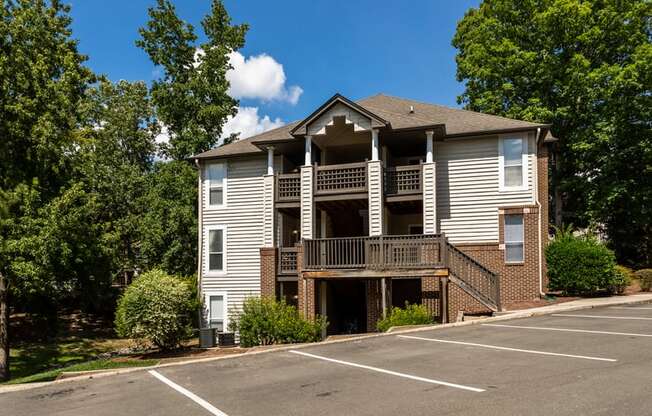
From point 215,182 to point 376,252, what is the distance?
31.6 feet

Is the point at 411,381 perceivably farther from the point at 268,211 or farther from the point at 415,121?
the point at 268,211

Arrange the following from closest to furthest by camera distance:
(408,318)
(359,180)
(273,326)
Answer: (408,318) < (273,326) < (359,180)

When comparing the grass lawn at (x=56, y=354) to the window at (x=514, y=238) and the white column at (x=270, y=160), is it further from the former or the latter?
the window at (x=514, y=238)

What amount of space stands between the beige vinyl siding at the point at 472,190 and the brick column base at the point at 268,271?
708 cm

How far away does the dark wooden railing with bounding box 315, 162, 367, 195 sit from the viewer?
20266mm

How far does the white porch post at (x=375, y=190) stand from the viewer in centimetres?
1952

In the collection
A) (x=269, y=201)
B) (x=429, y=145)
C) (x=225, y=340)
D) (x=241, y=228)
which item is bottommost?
(x=225, y=340)

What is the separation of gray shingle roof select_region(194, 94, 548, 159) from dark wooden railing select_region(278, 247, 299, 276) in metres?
4.68

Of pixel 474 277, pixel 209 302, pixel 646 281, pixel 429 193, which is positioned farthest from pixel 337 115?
pixel 646 281

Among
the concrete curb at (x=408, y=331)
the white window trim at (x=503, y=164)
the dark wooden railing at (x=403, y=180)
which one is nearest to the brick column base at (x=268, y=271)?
the dark wooden railing at (x=403, y=180)

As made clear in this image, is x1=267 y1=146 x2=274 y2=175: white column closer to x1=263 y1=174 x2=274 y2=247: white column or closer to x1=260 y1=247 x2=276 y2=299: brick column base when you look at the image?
x1=263 y1=174 x2=274 y2=247: white column

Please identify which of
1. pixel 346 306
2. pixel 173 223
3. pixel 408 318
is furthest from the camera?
pixel 173 223

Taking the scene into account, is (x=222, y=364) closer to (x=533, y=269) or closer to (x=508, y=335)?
(x=508, y=335)

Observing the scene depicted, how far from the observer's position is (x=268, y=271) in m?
21.8
